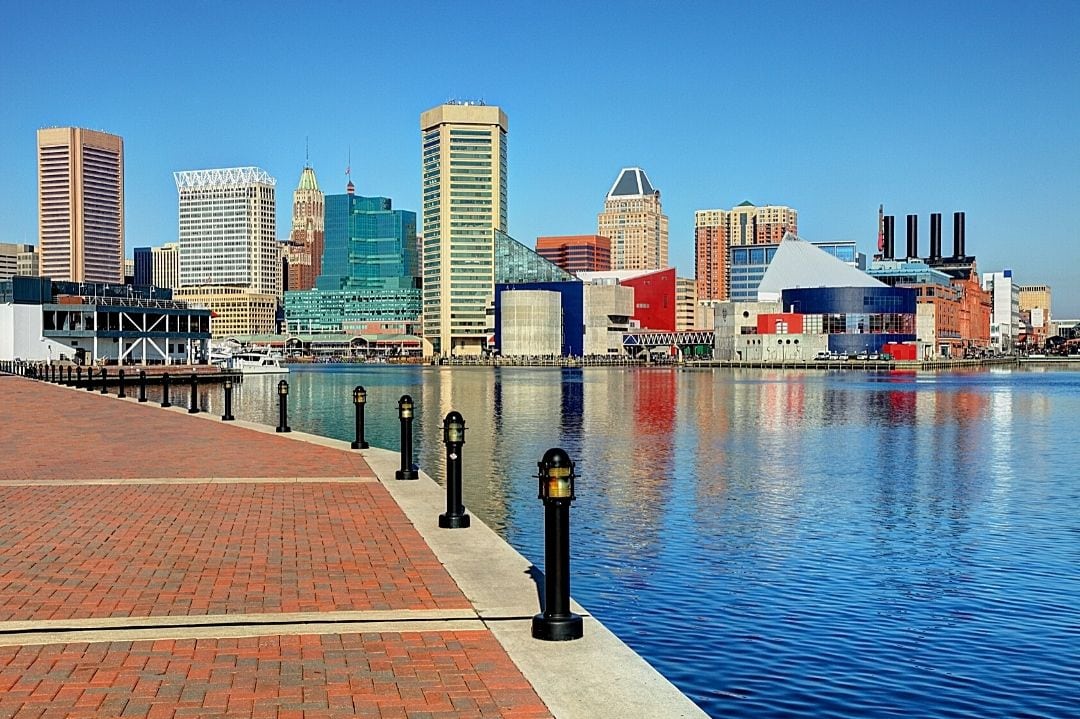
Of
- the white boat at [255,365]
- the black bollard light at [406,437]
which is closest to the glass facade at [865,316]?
the white boat at [255,365]

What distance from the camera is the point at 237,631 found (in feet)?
25.7

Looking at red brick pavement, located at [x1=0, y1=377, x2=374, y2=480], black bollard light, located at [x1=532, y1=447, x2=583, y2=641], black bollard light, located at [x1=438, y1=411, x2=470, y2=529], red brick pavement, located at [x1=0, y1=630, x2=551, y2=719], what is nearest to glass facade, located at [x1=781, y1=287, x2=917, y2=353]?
red brick pavement, located at [x1=0, y1=377, x2=374, y2=480]

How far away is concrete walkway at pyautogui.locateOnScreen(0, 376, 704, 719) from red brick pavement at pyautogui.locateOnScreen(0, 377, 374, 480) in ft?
5.54

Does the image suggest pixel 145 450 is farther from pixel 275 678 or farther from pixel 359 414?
pixel 275 678

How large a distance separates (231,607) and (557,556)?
8.85 feet

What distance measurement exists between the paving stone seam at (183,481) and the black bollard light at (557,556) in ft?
28.8

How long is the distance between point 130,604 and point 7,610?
90 cm

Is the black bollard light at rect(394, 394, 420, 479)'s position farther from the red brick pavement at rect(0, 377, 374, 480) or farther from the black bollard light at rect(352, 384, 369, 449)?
the black bollard light at rect(352, 384, 369, 449)

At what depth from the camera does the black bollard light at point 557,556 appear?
7.74 metres

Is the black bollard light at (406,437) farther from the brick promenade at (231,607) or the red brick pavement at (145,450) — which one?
the red brick pavement at (145,450)

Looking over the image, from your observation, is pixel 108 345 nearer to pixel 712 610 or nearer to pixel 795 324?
pixel 712 610

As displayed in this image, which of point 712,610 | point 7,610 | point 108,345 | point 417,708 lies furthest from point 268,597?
point 108,345

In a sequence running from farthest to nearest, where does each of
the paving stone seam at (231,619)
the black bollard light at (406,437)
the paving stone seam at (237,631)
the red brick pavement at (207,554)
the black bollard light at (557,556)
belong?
the black bollard light at (406,437), the red brick pavement at (207,554), the paving stone seam at (231,619), the black bollard light at (557,556), the paving stone seam at (237,631)

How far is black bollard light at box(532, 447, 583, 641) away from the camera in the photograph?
7738 mm
